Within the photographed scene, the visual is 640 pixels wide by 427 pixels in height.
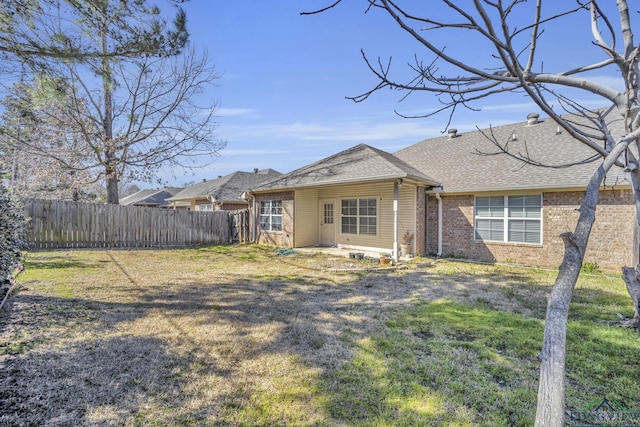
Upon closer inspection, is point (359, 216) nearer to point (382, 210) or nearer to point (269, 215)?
point (382, 210)

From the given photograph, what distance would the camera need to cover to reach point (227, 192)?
70.5 feet

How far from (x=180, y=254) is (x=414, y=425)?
11.2 meters

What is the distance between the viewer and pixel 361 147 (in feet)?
44.5

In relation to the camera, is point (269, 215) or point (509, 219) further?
point (269, 215)

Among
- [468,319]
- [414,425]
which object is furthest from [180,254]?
[414,425]

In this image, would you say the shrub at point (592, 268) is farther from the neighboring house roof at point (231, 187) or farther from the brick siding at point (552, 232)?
the neighboring house roof at point (231, 187)

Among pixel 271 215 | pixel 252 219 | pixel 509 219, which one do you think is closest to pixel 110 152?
pixel 252 219

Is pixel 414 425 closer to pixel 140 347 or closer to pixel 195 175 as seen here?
pixel 140 347

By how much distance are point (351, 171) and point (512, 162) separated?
5513 millimetres

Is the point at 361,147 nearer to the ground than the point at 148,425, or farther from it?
farther from it

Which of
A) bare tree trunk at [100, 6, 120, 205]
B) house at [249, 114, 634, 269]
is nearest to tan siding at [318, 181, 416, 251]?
house at [249, 114, 634, 269]

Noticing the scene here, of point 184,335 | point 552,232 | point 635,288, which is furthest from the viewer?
point 552,232

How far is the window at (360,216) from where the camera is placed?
39.8 feet

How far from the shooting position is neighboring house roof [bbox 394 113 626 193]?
8750mm
